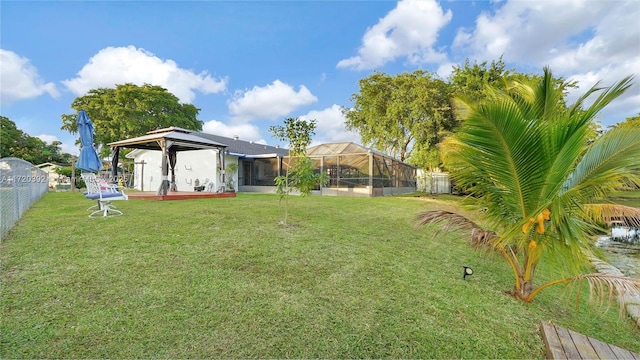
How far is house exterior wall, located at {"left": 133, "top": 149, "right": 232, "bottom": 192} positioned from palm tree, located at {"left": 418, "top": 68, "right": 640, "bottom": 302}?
14367mm

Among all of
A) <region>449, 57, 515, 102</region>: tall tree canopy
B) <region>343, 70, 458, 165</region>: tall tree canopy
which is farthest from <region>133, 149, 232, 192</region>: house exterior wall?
<region>449, 57, 515, 102</region>: tall tree canopy

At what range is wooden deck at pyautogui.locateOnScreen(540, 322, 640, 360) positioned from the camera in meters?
2.27

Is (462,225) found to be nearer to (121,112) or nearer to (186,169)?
(186,169)

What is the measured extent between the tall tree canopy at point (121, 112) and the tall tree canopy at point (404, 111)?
17447mm

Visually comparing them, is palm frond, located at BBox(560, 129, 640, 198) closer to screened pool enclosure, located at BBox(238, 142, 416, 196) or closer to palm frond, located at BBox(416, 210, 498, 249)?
palm frond, located at BBox(416, 210, 498, 249)

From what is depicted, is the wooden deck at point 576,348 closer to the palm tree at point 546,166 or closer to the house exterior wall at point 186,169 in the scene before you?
the palm tree at point 546,166

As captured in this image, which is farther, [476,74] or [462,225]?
[476,74]

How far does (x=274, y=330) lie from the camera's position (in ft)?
7.57

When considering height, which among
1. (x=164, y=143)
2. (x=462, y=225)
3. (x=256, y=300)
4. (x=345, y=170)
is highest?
(x=164, y=143)

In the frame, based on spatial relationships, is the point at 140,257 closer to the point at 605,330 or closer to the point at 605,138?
the point at 605,138

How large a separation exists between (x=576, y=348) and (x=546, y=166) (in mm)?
1632

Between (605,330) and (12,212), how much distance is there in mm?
9302

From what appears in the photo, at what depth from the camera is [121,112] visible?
861 inches

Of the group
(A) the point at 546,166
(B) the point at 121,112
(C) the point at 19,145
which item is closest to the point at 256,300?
(A) the point at 546,166
